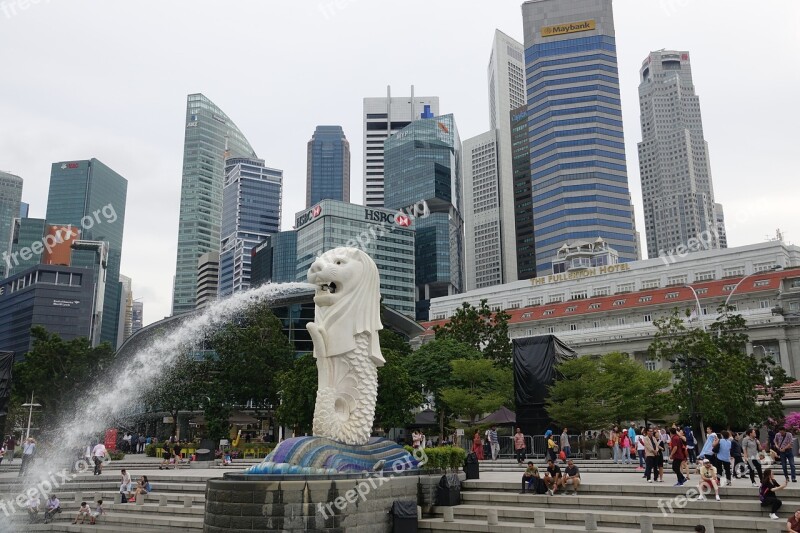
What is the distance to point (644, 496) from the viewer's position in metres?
16.7

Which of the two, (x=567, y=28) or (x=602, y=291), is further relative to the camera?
(x=567, y=28)

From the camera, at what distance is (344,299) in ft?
64.7

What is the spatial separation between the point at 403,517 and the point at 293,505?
3011 millimetres

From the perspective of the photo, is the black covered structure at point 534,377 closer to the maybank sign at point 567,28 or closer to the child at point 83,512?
the child at point 83,512

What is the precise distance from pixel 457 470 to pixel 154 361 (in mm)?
36340

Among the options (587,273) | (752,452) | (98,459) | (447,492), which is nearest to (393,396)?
(98,459)

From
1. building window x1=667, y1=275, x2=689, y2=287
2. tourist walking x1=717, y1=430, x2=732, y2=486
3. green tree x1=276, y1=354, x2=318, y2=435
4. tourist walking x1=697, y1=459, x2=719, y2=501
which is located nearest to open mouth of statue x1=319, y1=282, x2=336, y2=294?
tourist walking x1=697, y1=459, x2=719, y2=501

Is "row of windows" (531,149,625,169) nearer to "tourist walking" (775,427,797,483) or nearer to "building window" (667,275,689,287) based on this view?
"building window" (667,275,689,287)

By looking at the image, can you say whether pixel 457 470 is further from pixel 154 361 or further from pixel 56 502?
pixel 154 361

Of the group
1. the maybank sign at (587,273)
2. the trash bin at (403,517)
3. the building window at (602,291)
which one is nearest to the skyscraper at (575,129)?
the maybank sign at (587,273)

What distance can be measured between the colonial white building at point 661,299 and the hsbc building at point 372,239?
87.9ft

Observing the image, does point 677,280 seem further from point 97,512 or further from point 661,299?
point 97,512

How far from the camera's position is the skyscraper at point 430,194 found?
164 metres

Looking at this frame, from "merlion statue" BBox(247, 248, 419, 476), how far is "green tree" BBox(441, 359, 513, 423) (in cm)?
2112
